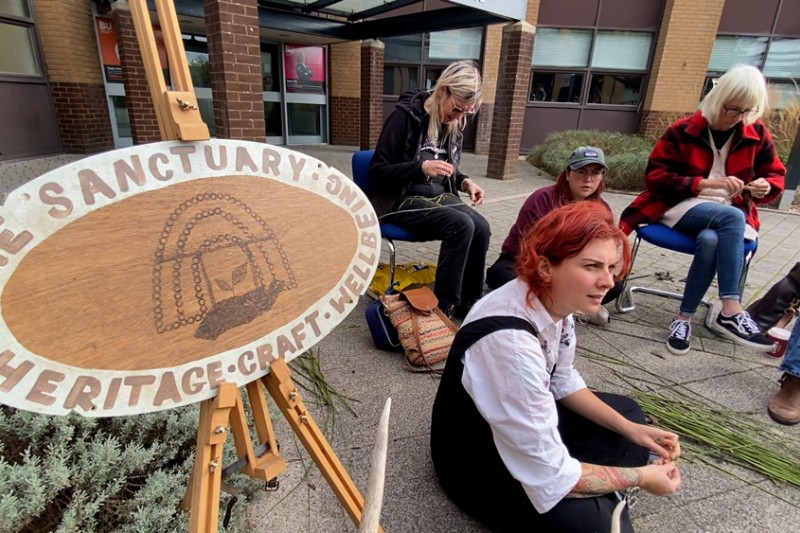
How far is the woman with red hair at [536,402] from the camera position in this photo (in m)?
1.12

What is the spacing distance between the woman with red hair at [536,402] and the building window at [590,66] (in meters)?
10.3

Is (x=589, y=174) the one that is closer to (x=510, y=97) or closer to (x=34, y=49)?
(x=510, y=97)

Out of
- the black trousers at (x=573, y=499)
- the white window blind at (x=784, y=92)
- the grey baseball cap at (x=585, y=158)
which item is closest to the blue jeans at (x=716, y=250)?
the grey baseball cap at (x=585, y=158)

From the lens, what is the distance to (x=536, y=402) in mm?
1098

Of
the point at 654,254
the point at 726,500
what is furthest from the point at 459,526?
the point at 654,254

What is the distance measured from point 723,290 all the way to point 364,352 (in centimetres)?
215

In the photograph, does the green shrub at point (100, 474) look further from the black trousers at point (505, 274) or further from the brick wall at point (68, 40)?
the brick wall at point (68, 40)

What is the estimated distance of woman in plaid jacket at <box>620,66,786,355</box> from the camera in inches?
98.5

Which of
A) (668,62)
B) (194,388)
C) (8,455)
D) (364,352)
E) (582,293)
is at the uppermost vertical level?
(668,62)

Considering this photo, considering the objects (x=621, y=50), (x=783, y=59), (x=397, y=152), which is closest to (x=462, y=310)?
(x=397, y=152)

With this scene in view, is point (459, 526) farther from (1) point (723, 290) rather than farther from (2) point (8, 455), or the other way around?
(1) point (723, 290)

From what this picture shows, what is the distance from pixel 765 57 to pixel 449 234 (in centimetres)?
1109

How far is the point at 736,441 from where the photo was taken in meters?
1.85

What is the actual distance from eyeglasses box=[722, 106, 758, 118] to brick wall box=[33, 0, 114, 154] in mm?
8008
